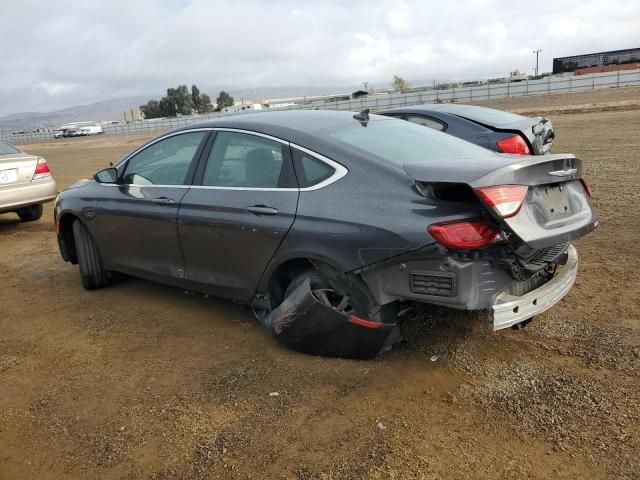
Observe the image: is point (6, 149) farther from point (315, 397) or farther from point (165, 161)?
point (315, 397)

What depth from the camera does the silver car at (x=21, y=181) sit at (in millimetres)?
7816

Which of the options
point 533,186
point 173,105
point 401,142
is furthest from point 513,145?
point 173,105

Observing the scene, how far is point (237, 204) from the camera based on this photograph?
12.5 ft

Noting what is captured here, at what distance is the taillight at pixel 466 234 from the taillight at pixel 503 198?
0.11 metres

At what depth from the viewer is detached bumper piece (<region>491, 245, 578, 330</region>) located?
119 inches

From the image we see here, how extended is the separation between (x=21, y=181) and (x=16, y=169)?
7.1 inches

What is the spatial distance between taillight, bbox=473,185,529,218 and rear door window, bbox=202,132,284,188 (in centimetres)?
140

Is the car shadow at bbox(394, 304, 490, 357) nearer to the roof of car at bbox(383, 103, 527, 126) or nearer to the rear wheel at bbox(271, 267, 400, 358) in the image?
the rear wheel at bbox(271, 267, 400, 358)

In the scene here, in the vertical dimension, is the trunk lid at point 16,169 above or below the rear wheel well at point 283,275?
above

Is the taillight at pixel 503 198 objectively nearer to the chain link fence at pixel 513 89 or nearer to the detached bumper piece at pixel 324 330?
the detached bumper piece at pixel 324 330

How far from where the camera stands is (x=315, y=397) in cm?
321

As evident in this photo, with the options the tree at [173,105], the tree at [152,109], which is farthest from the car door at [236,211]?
the tree at [152,109]

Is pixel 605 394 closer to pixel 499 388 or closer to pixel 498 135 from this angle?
pixel 499 388

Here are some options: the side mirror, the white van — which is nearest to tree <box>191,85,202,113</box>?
the white van
